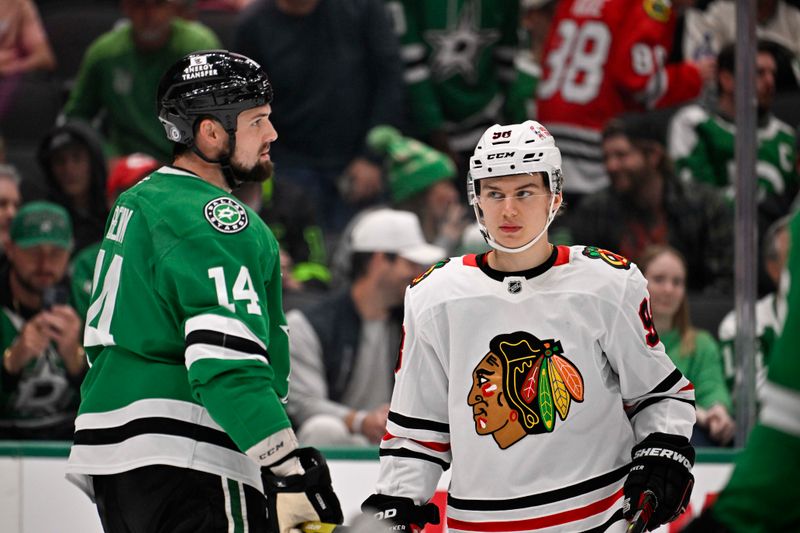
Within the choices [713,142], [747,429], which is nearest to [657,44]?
[713,142]

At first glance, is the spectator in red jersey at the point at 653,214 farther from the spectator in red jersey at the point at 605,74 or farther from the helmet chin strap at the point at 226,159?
the helmet chin strap at the point at 226,159

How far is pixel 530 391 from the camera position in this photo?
218 cm

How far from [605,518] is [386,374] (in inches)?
74.6

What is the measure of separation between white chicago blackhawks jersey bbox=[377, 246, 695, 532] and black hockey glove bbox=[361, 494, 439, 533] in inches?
0.8

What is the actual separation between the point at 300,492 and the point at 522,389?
0.41 metres

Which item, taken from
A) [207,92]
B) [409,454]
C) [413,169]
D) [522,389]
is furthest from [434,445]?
[413,169]

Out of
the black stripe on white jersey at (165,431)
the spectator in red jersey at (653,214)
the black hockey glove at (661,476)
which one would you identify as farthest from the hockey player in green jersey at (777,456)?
the spectator in red jersey at (653,214)

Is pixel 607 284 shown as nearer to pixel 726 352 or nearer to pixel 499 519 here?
pixel 499 519

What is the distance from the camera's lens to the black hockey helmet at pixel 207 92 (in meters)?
2.25

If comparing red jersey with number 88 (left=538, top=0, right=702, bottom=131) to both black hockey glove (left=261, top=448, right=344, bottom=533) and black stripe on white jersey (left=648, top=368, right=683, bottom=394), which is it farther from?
black hockey glove (left=261, top=448, right=344, bottom=533)

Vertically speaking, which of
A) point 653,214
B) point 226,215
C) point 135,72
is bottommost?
point 653,214

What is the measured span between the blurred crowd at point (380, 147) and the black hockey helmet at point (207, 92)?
1.67 m

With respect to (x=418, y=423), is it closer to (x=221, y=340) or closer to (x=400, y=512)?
(x=400, y=512)

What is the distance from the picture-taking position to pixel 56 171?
14.8 feet
